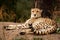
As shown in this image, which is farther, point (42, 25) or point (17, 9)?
point (17, 9)

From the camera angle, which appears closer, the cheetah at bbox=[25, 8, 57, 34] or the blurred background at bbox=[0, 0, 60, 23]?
the cheetah at bbox=[25, 8, 57, 34]

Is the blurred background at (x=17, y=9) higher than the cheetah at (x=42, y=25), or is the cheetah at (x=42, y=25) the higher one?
the blurred background at (x=17, y=9)

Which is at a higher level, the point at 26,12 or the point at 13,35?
the point at 26,12

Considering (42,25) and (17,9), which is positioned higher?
(17,9)

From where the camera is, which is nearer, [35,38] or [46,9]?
[35,38]

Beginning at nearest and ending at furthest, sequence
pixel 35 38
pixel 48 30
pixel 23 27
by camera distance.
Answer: pixel 35 38, pixel 48 30, pixel 23 27

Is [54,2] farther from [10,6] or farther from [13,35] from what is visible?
[13,35]

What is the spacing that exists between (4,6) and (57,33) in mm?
5964

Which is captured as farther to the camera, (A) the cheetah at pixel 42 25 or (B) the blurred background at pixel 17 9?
→ (B) the blurred background at pixel 17 9

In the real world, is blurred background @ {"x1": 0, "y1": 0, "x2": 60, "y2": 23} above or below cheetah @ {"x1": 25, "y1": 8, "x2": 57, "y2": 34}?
above

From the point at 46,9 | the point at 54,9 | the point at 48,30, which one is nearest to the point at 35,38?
the point at 48,30

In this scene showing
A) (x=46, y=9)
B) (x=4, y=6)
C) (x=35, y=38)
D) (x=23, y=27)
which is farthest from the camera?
(x=4, y=6)

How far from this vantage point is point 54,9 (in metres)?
11.0

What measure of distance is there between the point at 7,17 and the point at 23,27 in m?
4.12
